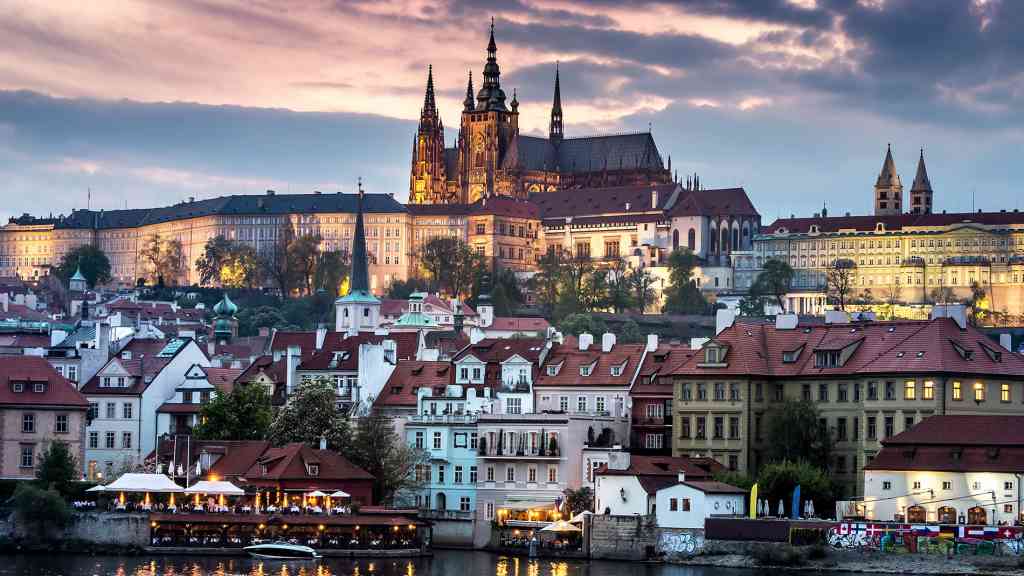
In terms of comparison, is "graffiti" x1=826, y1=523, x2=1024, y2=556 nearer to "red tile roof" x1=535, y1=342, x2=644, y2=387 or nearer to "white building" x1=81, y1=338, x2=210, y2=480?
"red tile roof" x1=535, y1=342, x2=644, y2=387

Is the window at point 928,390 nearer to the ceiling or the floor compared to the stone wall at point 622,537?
nearer to the ceiling

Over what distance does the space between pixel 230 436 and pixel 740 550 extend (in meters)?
27.7

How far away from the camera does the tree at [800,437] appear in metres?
95.9

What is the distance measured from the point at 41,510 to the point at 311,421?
15257 millimetres

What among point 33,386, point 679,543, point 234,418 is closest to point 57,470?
point 33,386

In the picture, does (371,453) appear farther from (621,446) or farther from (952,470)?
(952,470)

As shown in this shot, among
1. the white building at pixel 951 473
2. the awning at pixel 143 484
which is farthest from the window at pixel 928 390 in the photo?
the awning at pixel 143 484

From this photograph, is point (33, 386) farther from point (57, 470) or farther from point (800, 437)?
point (800, 437)

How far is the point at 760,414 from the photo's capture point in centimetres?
9912

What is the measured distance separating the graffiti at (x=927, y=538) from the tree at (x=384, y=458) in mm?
21840

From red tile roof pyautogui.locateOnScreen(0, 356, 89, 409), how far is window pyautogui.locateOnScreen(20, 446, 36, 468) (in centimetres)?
193

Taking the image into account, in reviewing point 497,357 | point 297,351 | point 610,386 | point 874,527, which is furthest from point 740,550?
point 297,351

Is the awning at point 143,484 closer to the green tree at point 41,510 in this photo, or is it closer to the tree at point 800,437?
the green tree at point 41,510

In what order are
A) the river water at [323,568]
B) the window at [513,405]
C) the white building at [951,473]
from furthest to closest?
the window at [513,405]
the white building at [951,473]
the river water at [323,568]
